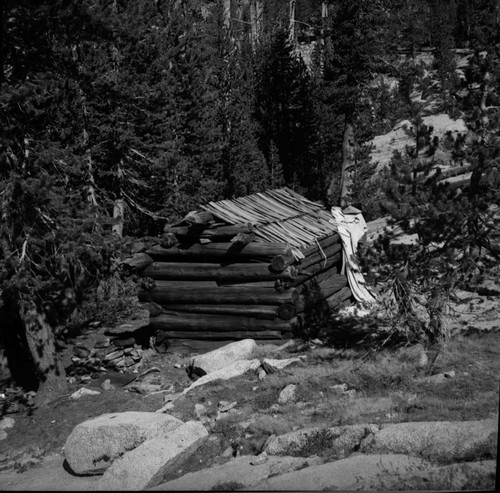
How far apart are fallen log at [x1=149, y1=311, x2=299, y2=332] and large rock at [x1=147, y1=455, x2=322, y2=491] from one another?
19.5 feet

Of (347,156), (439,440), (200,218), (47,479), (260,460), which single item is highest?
(347,156)

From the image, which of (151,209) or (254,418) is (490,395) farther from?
(151,209)

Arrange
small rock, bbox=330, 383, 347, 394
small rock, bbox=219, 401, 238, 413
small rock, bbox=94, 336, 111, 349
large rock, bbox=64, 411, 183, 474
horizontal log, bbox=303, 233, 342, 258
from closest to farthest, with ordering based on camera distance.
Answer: large rock, bbox=64, 411, 183, 474 < small rock, bbox=330, 383, 347, 394 < small rock, bbox=219, 401, 238, 413 < horizontal log, bbox=303, 233, 342, 258 < small rock, bbox=94, 336, 111, 349

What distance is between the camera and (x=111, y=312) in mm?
18938

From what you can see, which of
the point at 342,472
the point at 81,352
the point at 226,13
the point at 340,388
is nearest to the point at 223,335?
the point at 81,352

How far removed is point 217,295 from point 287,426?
591 cm

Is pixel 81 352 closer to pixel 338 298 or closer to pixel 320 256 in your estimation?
pixel 320 256

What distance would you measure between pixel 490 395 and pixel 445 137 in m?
→ 3.55

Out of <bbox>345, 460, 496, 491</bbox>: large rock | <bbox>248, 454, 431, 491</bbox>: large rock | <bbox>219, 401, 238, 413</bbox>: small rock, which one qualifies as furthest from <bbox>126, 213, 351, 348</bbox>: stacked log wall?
<bbox>345, 460, 496, 491</bbox>: large rock

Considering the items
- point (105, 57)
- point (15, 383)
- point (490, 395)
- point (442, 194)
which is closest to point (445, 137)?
point (442, 194)

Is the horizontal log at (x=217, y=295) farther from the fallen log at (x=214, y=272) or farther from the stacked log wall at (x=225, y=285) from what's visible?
the fallen log at (x=214, y=272)

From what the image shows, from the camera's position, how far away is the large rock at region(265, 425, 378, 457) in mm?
7134

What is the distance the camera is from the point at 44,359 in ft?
41.4

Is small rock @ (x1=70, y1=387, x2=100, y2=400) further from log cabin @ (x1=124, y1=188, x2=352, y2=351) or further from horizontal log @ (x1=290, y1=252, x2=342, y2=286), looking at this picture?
horizontal log @ (x1=290, y1=252, x2=342, y2=286)
